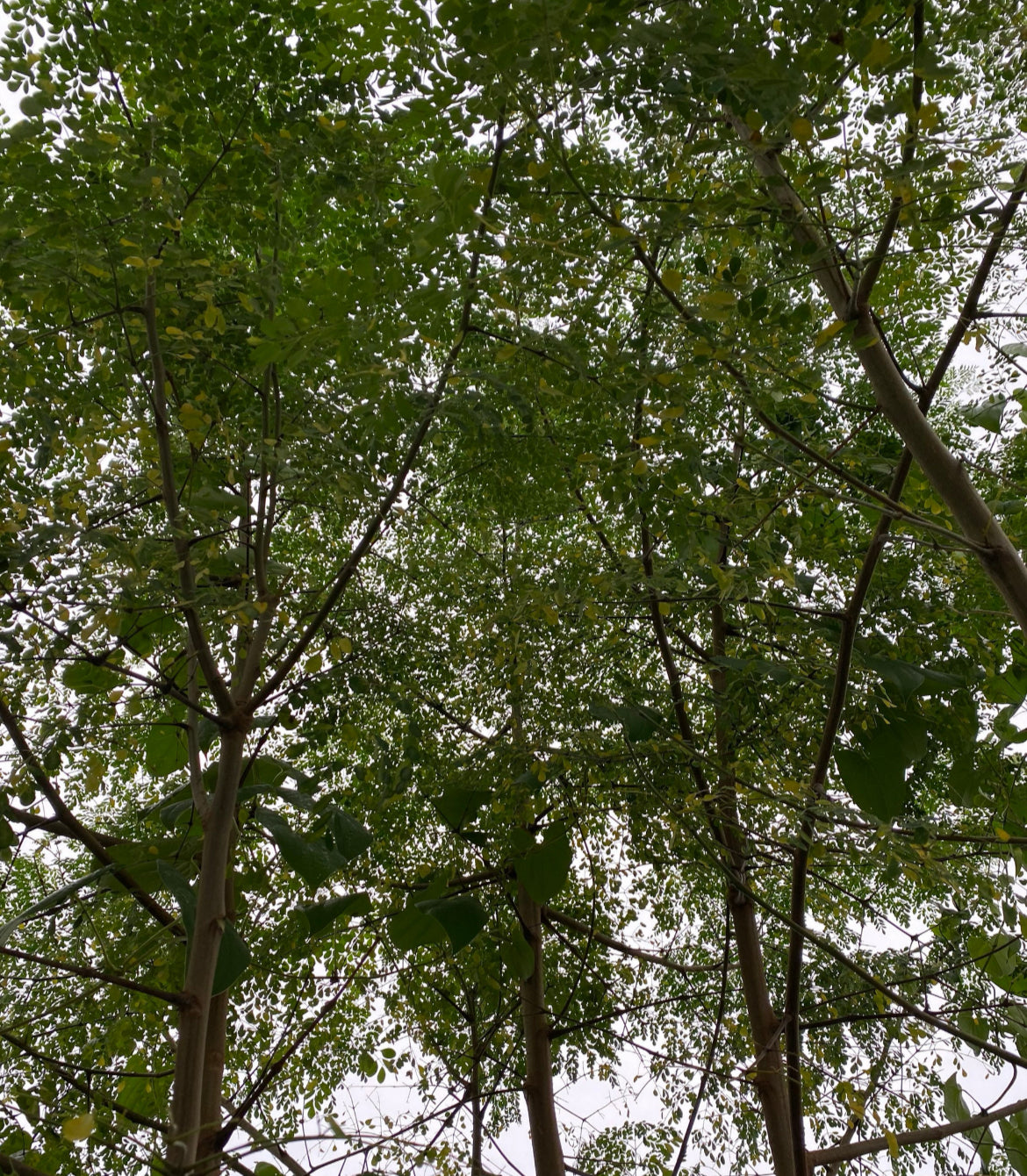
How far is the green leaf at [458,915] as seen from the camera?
1.95m

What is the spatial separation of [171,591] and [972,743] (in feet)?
6.02

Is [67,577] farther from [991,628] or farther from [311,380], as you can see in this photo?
[991,628]

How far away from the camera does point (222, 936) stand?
1.61 meters

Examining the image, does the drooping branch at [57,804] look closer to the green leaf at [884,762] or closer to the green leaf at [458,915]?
the green leaf at [458,915]

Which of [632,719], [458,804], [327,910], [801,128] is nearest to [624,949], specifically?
[458,804]

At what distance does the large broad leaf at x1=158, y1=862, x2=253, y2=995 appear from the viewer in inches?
60.8

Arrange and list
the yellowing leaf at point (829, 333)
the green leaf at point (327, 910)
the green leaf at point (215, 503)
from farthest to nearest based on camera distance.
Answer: the green leaf at point (327, 910) < the green leaf at point (215, 503) < the yellowing leaf at point (829, 333)

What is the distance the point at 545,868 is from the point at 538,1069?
82cm

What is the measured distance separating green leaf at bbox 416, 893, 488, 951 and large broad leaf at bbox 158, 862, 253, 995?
0.47 metres

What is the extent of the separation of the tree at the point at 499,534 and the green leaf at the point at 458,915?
15 millimetres

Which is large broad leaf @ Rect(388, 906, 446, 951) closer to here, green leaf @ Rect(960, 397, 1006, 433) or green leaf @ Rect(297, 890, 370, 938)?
green leaf @ Rect(297, 890, 370, 938)

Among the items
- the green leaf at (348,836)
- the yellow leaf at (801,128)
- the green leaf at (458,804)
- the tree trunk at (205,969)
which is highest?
the green leaf at (458,804)

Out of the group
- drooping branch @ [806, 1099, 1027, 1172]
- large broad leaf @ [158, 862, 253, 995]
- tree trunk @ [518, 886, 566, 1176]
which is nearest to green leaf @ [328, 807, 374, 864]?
large broad leaf @ [158, 862, 253, 995]

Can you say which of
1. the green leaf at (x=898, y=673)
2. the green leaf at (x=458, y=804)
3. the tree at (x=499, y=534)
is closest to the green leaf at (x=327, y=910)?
the tree at (x=499, y=534)
